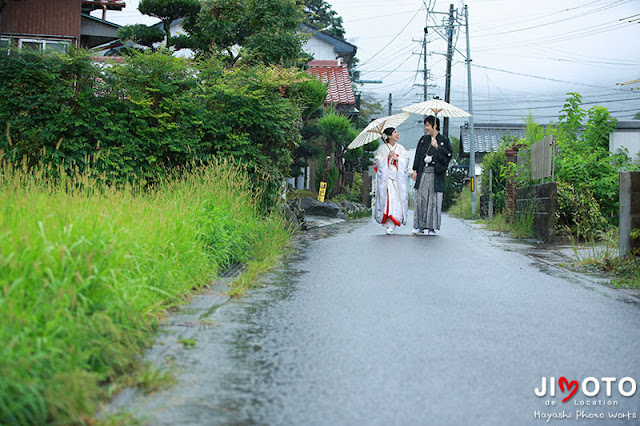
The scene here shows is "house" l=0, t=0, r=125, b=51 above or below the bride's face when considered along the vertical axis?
above

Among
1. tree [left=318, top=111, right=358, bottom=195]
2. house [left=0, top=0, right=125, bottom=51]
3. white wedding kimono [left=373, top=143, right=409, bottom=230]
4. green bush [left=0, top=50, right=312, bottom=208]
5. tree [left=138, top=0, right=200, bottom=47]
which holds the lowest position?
white wedding kimono [left=373, top=143, right=409, bottom=230]

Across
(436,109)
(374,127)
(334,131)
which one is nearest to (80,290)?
(436,109)

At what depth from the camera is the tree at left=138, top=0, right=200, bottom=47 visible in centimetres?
2473

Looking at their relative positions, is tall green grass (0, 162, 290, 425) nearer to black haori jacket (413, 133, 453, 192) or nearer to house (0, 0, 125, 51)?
black haori jacket (413, 133, 453, 192)

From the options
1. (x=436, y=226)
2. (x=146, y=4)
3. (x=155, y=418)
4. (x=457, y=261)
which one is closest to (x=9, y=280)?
(x=155, y=418)

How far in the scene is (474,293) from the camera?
6930 mm

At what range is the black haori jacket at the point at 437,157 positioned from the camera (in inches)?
603

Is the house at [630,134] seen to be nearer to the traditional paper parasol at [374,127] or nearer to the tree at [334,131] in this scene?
the traditional paper parasol at [374,127]

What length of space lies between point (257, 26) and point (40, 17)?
734cm

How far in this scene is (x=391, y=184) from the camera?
624 inches

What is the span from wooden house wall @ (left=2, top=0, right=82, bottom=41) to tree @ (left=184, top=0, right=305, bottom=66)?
4329mm

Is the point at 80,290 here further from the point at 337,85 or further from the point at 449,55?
the point at 449,55

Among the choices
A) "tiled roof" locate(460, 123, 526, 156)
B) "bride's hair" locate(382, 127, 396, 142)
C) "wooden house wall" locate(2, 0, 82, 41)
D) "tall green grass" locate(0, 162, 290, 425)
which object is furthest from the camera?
"tiled roof" locate(460, 123, 526, 156)

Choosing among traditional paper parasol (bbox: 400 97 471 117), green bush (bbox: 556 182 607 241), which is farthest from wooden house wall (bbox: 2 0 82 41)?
green bush (bbox: 556 182 607 241)
